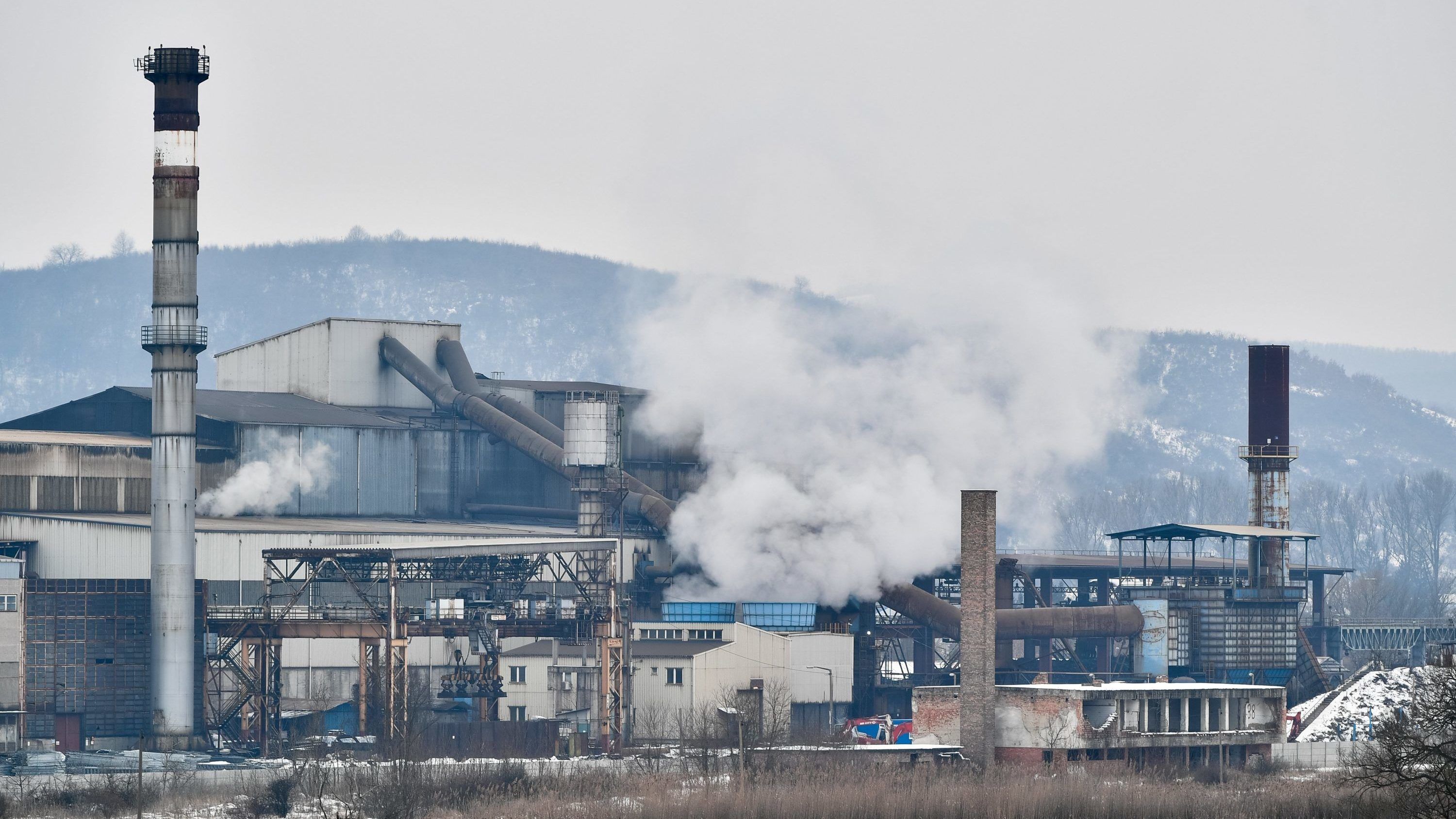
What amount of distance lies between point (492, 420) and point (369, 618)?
1808cm

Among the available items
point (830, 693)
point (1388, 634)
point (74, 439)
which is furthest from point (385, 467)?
point (1388, 634)

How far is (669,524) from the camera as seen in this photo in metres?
73.4

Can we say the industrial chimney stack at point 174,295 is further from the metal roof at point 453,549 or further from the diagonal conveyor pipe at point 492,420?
the diagonal conveyor pipe at point 492,420

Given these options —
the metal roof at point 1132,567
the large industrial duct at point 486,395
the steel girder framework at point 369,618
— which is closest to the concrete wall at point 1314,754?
the steel girder framework at point 369,618

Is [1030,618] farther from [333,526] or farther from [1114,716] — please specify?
[333,526]

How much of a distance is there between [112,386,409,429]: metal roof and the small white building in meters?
15.3

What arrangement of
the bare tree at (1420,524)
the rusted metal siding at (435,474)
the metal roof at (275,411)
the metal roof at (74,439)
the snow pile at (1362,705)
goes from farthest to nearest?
the bare tree at (1420,524)
the rusted metal siding at (435,474)
the metal roof at (275,411)
the metal roof at (74,439)
the snow pile at (1362,705)

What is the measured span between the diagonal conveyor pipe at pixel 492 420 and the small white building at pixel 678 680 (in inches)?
312

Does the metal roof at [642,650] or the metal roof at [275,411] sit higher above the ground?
the metal roof at [275,411]

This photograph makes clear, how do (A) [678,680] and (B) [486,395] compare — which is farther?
(B) [486,395]

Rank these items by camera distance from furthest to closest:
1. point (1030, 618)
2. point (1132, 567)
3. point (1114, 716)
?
point (1132, 567) < point (1030, 618) < point (1114, 716)

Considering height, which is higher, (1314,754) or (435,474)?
(435,474)

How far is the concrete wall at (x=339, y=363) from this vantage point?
8456cm

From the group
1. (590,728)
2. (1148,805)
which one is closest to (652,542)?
(590,728)
